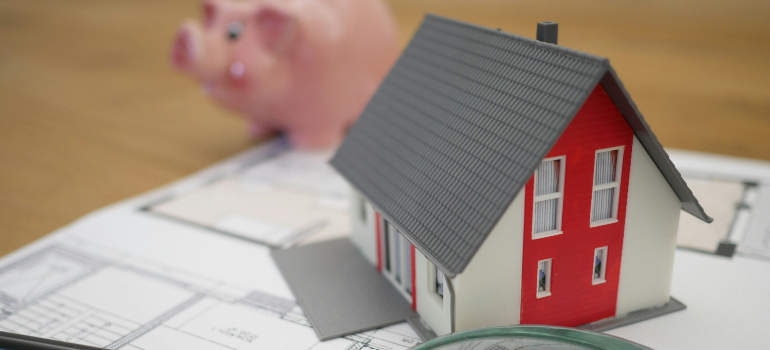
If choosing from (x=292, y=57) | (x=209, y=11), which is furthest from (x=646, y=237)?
(x=209, y=11)

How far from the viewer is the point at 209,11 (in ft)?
9.03

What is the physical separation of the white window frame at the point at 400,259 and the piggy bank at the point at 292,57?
1108mm

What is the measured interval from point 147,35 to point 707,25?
13.1 feet

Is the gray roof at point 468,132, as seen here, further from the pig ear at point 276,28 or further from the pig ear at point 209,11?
the pig ear at point 209,11

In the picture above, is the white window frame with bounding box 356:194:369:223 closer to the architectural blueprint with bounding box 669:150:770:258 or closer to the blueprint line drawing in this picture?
the blueprint line drawing

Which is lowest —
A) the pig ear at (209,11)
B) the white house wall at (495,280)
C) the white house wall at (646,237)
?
the white house wall at (495,280)

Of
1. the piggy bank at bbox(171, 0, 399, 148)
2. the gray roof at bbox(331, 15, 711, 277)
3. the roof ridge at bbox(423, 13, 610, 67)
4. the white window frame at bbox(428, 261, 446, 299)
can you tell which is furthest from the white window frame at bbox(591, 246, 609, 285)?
the piggy bank at bbox(171, 0, 399, 148)

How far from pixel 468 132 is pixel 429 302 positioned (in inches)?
16.5

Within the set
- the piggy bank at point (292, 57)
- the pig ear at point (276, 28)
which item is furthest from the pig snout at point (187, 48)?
the pig ear at point (276, 28)

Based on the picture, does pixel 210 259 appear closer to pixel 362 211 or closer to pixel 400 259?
pixel 362 211

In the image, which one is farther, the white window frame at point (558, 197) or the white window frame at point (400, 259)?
the white window frame at point (400, 259)

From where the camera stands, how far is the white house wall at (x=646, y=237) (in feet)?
4.91

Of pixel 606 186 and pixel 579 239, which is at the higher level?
pixel 606 186

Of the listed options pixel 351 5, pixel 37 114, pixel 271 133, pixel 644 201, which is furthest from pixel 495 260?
pixel 37 114
